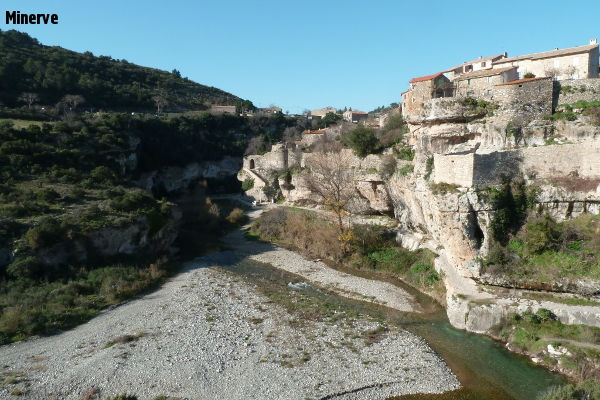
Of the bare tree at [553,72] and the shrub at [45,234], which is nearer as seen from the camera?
the shrub at [45,234]

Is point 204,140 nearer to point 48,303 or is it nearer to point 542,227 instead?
point 48,303

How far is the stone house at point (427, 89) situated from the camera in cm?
2323

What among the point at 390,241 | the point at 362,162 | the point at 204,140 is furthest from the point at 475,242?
the point at 204,140

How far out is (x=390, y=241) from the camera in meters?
21.5

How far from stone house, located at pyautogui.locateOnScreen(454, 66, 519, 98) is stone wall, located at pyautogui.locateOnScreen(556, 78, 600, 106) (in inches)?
127

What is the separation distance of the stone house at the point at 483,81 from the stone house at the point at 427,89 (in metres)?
0.73

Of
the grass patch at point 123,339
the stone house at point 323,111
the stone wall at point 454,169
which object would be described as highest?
the stone house at point 323,111

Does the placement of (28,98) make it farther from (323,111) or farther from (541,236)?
(323,111)

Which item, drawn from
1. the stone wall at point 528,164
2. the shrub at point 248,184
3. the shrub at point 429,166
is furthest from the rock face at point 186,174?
the stone wall at point 528,164

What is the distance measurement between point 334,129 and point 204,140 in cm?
2075

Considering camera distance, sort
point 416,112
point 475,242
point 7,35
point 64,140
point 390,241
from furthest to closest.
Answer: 1. point 7,35
2. point 64,140
3. point 416,112
4. point 390,241
5. point 475,242

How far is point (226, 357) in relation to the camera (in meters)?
11.0

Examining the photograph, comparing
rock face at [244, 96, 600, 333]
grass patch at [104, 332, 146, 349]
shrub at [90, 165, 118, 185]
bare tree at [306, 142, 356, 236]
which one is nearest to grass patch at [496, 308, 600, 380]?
rock face at [244, 96, 600, 333]

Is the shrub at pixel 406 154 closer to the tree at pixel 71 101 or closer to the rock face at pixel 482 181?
the rock face at pixel 482 181
